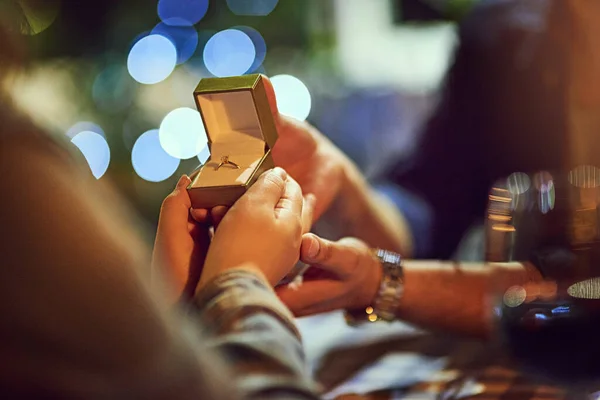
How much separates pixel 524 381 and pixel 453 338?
0.65 ft

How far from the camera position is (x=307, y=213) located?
60cm

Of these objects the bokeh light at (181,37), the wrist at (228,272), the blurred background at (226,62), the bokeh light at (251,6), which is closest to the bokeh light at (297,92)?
the blurred background at (226,62)

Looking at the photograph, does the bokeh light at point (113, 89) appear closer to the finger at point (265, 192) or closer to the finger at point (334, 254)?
the finger at point (334, 254)

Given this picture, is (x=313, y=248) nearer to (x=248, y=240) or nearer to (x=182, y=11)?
(x=248, y=240)

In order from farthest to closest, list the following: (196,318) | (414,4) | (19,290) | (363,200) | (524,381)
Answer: (414,4)
(363,200)
(524,381)
(196,318)
(19,290)

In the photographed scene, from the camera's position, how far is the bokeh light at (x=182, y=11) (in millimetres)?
2354

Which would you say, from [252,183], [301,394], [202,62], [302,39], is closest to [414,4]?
[302,39]

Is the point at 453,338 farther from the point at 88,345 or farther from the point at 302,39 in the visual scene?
the point at 302,39

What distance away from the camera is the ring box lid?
0.53m

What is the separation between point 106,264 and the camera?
329 mm

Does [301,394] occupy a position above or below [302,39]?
below

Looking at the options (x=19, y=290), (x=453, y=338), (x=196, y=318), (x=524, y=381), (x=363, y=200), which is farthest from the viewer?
(x=363, y=200)

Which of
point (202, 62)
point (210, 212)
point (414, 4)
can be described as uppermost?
point (414, 4)

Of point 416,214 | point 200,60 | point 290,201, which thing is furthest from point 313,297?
point 200,60
